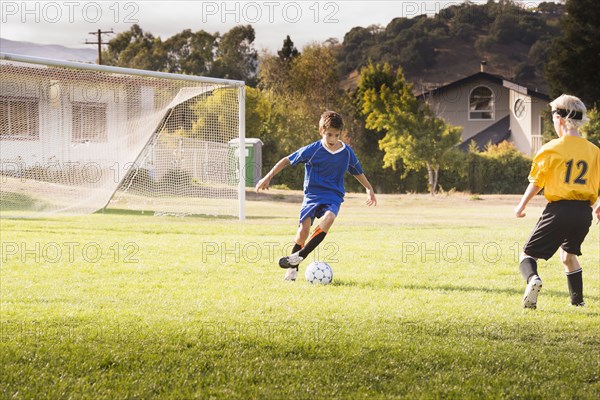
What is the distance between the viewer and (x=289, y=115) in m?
38.7

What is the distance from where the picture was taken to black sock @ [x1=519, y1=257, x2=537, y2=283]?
7.24 m

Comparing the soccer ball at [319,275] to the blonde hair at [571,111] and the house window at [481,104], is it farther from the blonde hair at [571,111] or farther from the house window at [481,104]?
the house window at [481,104]

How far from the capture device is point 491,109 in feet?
164

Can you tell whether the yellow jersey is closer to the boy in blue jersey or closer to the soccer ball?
the boy in blue jersey

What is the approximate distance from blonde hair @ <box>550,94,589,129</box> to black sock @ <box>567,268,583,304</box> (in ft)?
4.73

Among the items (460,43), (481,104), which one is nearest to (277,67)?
(481,104)

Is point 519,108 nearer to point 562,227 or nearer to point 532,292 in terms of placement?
point 562,227

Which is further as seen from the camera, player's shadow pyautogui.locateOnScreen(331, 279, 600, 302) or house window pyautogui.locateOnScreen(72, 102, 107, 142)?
house window pyautogui.locateOnScreen(72, 102, 107, 142)

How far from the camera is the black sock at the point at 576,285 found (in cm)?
762

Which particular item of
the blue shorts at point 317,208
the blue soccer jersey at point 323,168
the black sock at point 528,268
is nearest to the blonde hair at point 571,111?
the black sock at point 528,268

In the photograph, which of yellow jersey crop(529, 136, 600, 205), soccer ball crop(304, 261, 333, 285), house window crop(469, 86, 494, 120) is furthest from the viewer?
house window crop(469, 86, 494, 120)

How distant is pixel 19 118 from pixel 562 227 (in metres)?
6.37

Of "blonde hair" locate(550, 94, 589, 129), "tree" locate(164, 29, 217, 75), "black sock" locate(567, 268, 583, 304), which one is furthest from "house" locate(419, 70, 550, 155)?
"blonde hair" locate(550, 94, 589, 129)

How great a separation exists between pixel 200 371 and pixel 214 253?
6957 millimetres
